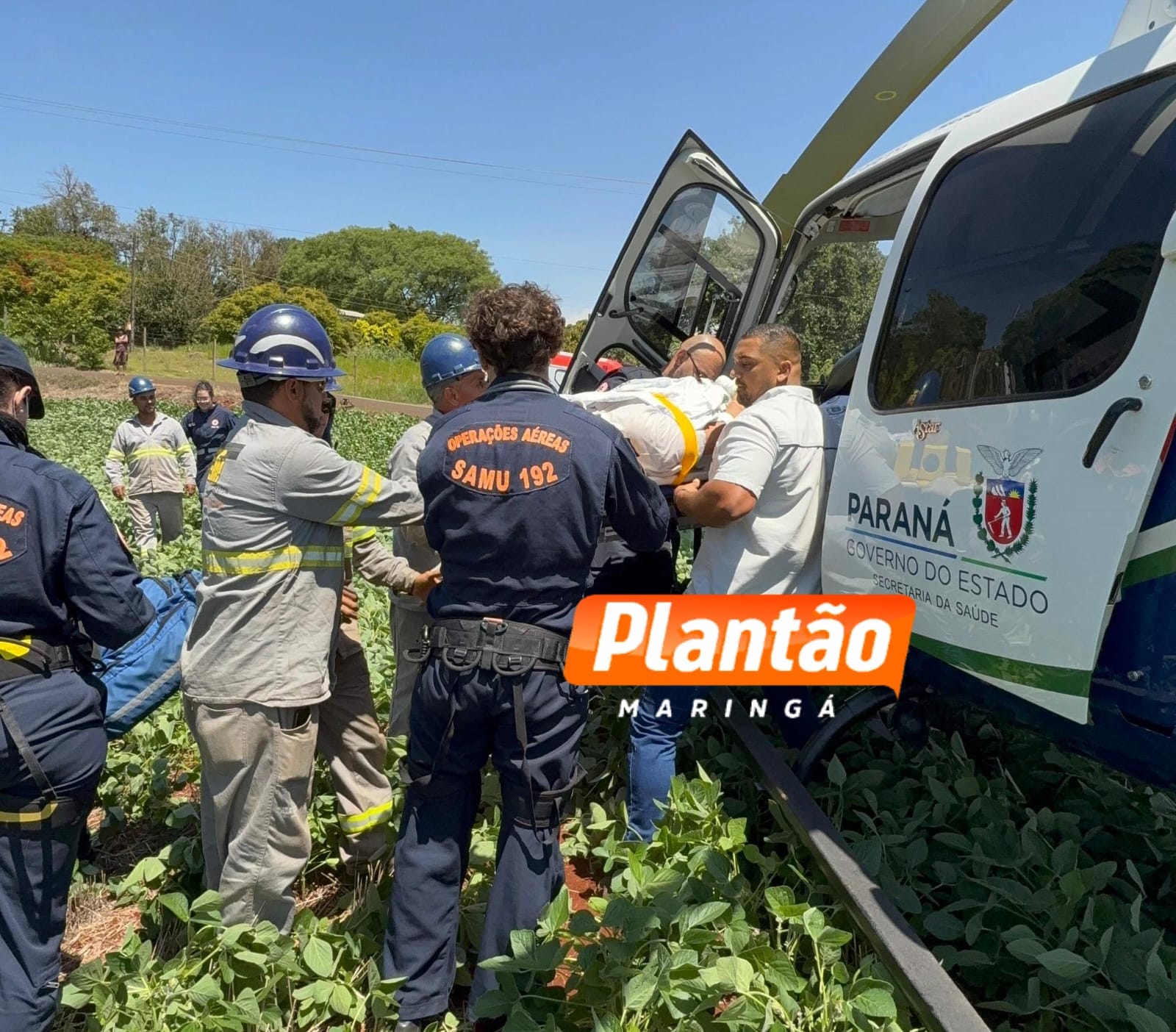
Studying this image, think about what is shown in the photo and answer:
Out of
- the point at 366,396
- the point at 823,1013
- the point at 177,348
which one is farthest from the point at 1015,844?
the point at 177,348

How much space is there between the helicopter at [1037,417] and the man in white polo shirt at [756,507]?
136mm

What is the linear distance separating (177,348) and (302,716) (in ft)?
187

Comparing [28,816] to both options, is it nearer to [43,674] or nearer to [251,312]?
[43,674]

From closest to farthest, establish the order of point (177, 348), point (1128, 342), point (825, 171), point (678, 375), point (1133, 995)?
point (1128, 342) → point (1133, 995) → point (678, 375) → point (825, 171) → point (177, 348)

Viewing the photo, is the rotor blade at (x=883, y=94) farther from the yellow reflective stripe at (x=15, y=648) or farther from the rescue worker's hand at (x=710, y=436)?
the yellow reflective stripe at (x=15, y=648)

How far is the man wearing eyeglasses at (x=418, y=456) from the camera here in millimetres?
3918

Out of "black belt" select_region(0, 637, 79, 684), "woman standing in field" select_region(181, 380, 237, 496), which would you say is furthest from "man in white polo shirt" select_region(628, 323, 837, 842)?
"woman standing in field" select_region(181, 380, 237, 496)

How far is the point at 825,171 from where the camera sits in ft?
18.3

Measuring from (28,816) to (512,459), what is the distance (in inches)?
68.1

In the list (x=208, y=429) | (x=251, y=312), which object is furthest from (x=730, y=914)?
(x=251, y=312)

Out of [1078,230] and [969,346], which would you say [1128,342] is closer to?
[1078,230]

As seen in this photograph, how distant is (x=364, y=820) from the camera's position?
351cm

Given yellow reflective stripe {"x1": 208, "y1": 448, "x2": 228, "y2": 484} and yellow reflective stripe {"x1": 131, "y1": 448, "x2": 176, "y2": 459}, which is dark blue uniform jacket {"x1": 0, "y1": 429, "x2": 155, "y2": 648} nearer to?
yellow reflective stripe {"x1": 208, "y1": 448, "x2": 228, "y2": 484}

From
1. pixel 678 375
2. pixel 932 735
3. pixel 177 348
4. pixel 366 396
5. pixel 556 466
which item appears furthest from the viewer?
pixel 177 348
